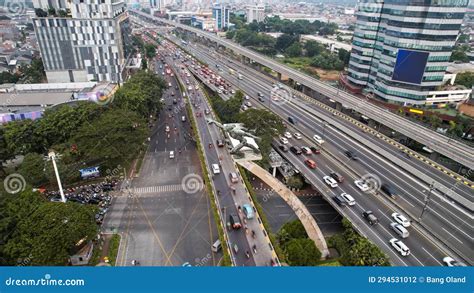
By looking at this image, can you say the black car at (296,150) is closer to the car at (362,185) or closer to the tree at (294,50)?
the car at (362,185)

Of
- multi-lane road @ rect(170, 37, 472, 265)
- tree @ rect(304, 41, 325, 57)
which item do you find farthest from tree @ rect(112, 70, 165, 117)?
tree @ rect(304, 41, 325, 57)

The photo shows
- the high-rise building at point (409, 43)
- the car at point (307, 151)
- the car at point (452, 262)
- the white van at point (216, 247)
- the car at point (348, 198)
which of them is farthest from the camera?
the high-rise building at point (409, 43)

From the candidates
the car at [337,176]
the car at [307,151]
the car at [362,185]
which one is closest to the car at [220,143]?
the car at [307,151]

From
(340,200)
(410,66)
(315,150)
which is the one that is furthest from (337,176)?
(410,66)

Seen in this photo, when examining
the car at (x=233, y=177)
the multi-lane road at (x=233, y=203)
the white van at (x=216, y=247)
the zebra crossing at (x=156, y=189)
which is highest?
the car at (x=233, y=177)

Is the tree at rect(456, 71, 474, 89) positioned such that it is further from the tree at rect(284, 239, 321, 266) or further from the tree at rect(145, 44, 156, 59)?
the tree at rect(145, 44, 156, 59)

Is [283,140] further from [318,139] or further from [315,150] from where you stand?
[318,139]
